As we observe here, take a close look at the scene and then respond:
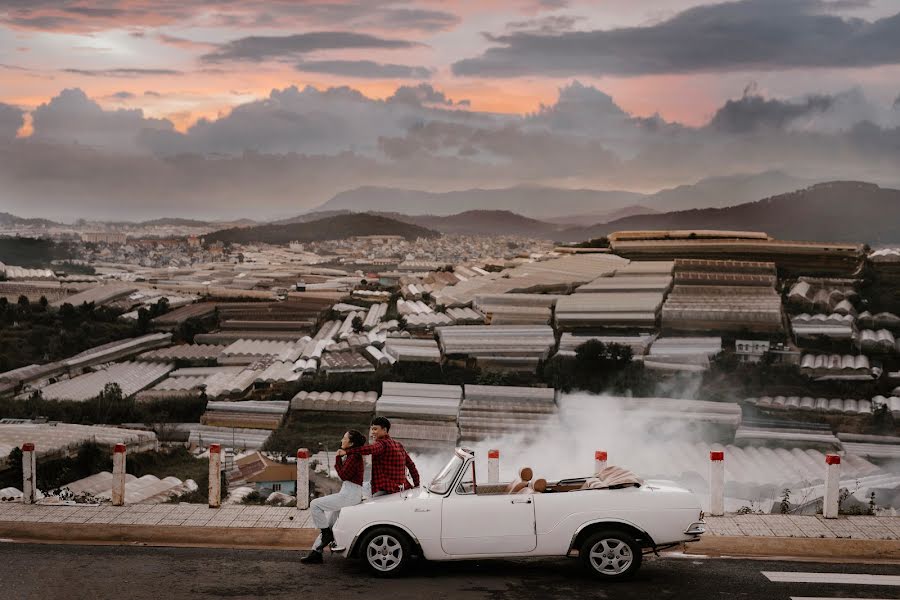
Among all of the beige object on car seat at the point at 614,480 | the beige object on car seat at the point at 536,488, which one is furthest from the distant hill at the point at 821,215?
the beige object on car seat at the point at 536,488

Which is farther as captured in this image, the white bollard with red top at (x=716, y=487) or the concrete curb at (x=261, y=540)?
the white bollard with red top at (x=716, y=487)

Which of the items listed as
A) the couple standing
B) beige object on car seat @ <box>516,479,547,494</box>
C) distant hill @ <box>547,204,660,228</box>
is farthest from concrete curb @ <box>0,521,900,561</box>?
distant hill @ <box>547,204,660,228</box>

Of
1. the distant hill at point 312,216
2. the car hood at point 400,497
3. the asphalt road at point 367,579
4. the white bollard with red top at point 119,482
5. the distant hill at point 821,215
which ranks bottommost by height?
the asphalt road at point 367,579

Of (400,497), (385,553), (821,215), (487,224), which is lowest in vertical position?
(385,553)

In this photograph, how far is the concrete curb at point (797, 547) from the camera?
23.9ft

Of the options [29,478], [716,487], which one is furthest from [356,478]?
[29,478]

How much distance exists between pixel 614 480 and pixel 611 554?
18.5 inches

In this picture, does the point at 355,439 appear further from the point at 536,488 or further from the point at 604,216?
the point at 604,216

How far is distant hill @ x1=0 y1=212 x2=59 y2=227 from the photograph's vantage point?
35.2 m

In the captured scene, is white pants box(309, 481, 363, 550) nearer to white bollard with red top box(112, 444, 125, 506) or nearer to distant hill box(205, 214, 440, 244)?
white bollard with red top box(112, 444, 125, 506)

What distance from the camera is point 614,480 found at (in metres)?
6.57

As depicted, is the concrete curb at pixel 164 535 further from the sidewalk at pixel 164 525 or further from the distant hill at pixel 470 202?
the distant hill at pixel 470 202

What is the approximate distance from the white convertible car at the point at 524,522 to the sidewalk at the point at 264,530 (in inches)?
43.0

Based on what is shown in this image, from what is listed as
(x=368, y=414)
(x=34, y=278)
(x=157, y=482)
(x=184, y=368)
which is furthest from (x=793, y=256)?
(x=34, y=278)
